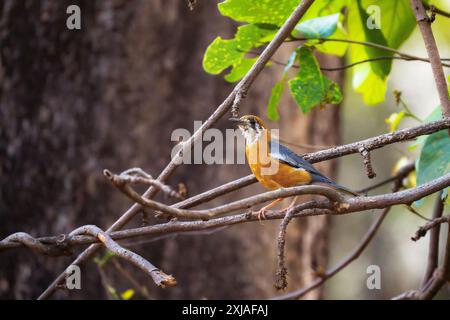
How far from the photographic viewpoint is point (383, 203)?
2.03 m

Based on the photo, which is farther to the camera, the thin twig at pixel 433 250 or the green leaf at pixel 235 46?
the thin twig at pixel 433 250

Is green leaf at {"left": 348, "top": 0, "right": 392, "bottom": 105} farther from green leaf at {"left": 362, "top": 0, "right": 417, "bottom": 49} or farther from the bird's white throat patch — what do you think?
the bird's white throat patch

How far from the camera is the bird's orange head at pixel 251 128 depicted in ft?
13.0

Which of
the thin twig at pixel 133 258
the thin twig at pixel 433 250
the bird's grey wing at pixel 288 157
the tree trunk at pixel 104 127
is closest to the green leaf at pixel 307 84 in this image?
the bird's grey wing at pixel 288 157

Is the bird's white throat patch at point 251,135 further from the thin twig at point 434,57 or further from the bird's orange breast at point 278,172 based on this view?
the thin twig at point 434,57

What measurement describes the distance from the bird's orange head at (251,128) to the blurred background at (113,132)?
2.66ft

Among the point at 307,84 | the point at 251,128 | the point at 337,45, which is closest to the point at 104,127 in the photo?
the point at 251,128

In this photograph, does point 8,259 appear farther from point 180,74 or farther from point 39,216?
point 180,74

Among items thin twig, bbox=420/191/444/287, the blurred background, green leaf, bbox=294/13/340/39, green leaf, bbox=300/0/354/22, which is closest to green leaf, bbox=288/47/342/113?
green leaf, bbox=294/13/340/39

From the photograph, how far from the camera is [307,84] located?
3.01 metres

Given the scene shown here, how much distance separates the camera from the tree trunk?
4332 millimetres

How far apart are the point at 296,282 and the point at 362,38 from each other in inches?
90.6

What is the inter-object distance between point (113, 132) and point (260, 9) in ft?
6.51
